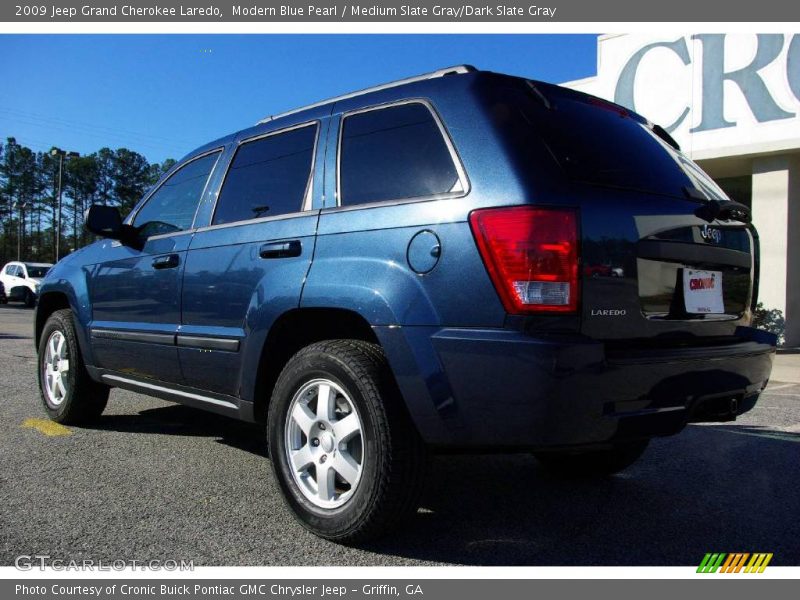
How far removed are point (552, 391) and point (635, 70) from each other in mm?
14403

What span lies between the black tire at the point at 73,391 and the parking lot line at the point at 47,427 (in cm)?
5

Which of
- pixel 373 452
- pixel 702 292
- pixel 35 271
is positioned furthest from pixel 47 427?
pixel 35 271

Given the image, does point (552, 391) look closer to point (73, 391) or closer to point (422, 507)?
point (422, 507)

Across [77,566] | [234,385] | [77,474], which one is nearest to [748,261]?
[234,385]

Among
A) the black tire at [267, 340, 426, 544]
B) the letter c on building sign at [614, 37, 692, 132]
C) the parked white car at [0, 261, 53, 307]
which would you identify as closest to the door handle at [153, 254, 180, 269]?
the black tire at [267, 340, 426, 544]

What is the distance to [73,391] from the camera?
470 centimetres

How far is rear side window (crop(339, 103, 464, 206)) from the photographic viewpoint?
265 centimetres

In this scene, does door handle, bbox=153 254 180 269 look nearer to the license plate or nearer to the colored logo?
the license plate

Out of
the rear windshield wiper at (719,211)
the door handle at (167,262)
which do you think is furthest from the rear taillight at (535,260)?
the door handle at (167,262)

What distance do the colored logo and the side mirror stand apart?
12.3ft

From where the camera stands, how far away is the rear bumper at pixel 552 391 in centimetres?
226

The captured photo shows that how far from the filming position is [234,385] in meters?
3.36

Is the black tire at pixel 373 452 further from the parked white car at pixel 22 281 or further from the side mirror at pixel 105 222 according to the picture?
the parked white car at pixel 22 281

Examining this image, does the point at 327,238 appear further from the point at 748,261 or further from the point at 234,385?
the point at 748,261
